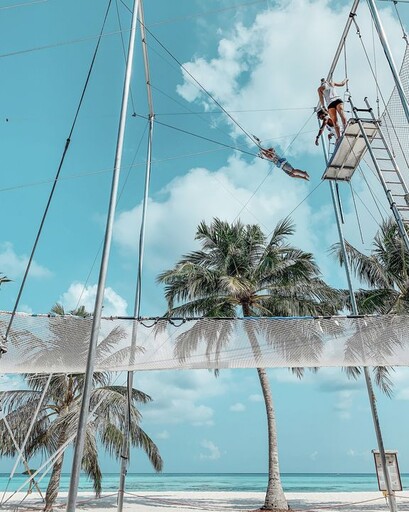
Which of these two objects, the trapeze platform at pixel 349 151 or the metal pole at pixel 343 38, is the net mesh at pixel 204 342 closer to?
the trapeze platform at pixel 349 151

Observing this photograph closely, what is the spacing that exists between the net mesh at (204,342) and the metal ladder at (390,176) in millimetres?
1121

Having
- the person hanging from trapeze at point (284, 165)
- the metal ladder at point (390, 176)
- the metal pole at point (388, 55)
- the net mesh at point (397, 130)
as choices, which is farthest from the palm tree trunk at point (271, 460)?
the metal pole at point (388, 55)

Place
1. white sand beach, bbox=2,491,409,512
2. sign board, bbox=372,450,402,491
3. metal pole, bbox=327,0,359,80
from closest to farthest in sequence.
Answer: metal pole, bbox=327,0,359,80, sign board, bbox=372,450,402,491, white sand beach, bbox=2,491,409,512

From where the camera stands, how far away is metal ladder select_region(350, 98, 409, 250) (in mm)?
4258

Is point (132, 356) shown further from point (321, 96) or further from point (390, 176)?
point (321, 96)

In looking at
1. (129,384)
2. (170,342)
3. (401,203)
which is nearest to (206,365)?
(170,342)

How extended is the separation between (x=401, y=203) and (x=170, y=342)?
2738 mm

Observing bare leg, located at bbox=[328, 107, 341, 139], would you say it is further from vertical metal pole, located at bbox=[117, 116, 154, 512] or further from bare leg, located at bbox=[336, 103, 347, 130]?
vertical metal pole, located at bbox=[117, 116, 154, 512]

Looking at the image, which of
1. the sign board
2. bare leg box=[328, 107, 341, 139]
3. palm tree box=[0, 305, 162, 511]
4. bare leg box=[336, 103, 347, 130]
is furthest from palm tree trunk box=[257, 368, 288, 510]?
bare leg box=[336, 103, 347, 130]

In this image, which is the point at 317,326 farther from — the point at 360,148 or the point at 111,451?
the point at 111,451

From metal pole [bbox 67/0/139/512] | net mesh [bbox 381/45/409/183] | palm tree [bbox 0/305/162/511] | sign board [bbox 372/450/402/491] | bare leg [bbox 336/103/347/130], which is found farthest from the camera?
palm tree [bbox 0/305/162/511]

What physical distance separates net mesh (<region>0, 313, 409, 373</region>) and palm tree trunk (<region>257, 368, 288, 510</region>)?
A: 6.42 meters

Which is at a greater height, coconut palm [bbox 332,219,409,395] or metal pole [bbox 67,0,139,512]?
coconut palm [bbox 332,219,409,395]

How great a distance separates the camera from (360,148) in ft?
18.0
